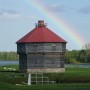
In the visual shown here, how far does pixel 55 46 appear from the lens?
2628 inches

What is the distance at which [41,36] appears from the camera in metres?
66.8

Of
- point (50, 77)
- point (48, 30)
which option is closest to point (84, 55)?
point (48, 30)

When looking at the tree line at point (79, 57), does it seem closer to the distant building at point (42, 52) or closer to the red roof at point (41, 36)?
the red roof at point (41, 36)

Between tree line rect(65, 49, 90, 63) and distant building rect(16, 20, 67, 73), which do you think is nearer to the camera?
distant building rect(16, 20, 67, 73)

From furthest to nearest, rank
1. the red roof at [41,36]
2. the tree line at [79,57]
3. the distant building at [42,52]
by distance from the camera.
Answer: the tree line at [79,57] < the red roof at [41,36] < the distant building at [42,52]

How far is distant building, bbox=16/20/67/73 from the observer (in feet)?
216

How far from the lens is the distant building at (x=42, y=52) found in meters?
65.9

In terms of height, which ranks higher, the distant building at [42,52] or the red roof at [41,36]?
the red roof at [41,36]

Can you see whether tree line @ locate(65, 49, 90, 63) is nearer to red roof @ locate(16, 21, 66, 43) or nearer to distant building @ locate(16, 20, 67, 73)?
red roof @ locate(16, 21, 66, 43)

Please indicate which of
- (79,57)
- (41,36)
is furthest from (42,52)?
(79,57)

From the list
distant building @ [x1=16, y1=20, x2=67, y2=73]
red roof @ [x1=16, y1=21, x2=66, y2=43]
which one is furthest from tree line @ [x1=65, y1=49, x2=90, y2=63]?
distant building @ [x1=16, y1=20, x2=67, y2=73]

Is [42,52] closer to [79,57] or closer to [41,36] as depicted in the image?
[41,36]

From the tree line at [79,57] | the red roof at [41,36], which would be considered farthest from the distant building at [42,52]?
the tree line at [79,57]

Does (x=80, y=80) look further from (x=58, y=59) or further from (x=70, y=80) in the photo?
(x=58, y=59)
